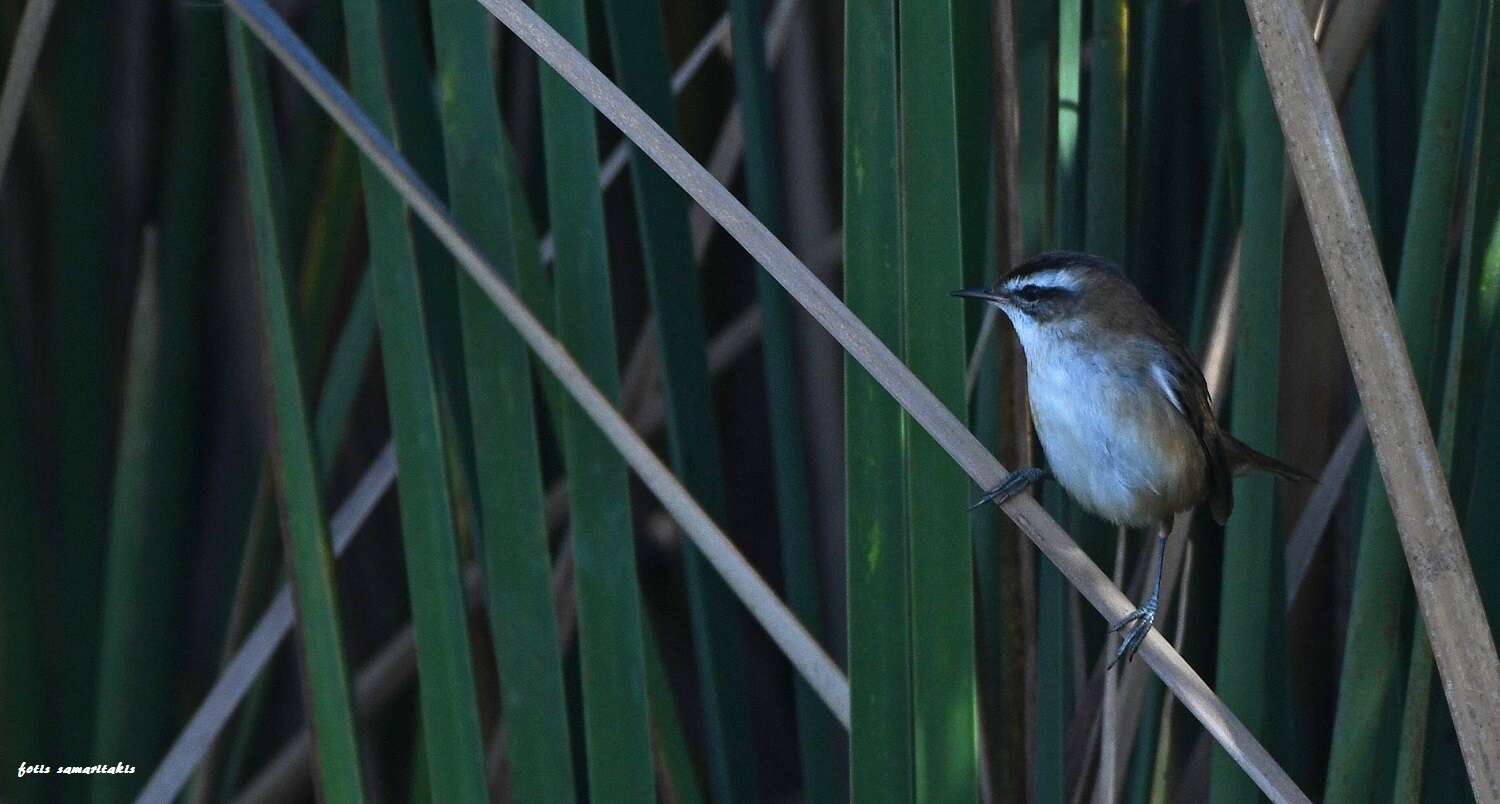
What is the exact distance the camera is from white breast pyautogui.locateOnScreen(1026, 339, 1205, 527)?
5.82 ft

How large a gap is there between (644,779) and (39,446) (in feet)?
4.55

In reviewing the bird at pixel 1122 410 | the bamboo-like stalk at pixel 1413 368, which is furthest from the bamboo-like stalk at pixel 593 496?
the bamboo-like stalk at pixel 1413 368

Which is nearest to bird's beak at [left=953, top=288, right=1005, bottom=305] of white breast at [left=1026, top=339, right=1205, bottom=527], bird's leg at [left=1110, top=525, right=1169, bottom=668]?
white breast at [left=1026, top=339, right=1205, bottom=527]

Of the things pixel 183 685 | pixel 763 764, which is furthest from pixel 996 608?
pixel 183 685

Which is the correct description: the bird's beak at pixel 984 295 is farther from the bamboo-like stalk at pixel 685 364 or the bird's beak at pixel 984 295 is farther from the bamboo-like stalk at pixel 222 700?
the bamboo-like stalk at pixel 222 700

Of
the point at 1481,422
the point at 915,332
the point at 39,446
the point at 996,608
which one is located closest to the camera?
the point at 915,332

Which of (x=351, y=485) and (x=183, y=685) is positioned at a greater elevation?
(x=351, y=485)

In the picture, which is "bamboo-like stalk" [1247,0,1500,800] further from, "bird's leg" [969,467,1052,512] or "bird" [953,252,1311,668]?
"bird" [953,252,1311,668]

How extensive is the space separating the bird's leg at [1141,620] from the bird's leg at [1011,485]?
0.16 m

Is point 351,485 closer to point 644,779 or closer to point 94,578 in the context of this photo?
point 94,578

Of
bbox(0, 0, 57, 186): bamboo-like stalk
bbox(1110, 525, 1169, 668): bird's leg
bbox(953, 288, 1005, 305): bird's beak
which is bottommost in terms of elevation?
bbox(1110, 525, 1169, 668): bird's leg

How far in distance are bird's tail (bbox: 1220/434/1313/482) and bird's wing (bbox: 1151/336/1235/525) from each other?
16mm

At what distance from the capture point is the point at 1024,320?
1.74 metres

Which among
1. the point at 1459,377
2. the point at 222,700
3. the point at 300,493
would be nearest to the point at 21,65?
the point at 300,493
